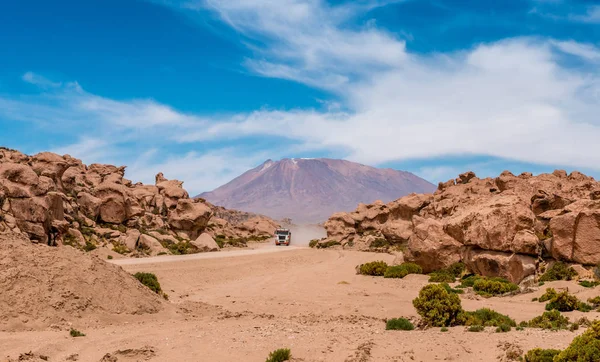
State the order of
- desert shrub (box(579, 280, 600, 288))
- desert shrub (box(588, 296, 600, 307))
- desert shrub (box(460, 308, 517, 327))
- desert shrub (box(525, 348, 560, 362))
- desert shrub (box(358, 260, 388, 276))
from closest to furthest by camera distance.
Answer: desert shrub (box(525, 348, 560, 362)) < desert shrub (box(460, 308, 517, 327)) < desert shrub (box(588, 296, 600, 307)) < desert shrub (box(579, 280, 600, 288)) < desert shrub (box(358, 260, 388, 276))

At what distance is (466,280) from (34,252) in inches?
727

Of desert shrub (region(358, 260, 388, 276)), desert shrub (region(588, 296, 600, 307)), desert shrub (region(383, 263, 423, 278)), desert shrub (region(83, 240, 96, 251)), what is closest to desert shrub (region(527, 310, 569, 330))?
desert shrub (region(588, 296, 600, 307))

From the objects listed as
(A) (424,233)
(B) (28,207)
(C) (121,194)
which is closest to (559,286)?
(A) (424,233)

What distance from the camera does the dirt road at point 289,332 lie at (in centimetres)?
1123

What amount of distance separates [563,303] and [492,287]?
14.4 feet

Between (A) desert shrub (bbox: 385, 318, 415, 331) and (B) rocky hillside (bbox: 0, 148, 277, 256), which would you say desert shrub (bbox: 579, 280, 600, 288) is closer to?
(A) desert shrub (bbox: 385, 318, 415, 331)

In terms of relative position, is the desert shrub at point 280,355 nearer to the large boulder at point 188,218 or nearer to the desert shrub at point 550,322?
the desert shrub at point 550,322

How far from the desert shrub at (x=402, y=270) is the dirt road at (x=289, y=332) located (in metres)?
2.21

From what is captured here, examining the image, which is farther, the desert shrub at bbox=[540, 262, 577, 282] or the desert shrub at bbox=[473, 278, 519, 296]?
the desert shrub at bbox=[540, 262, 577, 282]

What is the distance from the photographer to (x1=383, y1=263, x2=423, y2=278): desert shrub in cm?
2720

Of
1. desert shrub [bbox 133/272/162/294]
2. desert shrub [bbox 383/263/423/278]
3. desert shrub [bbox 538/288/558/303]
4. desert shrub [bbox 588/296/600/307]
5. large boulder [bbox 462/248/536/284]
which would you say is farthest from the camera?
desert shrub [bbox 383/263/423/278]

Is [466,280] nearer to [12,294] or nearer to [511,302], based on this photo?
[511,302]

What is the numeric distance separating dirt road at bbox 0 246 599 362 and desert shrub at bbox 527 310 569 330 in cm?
91

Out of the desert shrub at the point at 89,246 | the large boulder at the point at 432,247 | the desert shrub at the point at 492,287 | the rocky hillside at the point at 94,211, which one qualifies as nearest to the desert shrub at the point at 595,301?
the desert shrub at the point at 492,287
